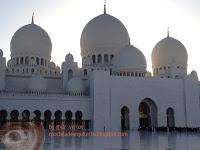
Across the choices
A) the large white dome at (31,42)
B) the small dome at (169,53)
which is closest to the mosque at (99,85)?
the large white dome at (31,42)

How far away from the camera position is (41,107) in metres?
23.4

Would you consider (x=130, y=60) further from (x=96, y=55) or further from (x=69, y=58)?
(x=69, y=58)

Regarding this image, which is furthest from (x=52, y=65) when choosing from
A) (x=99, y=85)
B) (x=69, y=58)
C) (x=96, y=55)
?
(x=99, y=85)

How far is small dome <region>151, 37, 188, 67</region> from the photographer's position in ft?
105

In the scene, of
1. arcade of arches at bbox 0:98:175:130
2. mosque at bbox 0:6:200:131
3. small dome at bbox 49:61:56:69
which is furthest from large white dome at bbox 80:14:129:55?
arcade of arches at bbox 0:98:175:130

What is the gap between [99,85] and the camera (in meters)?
24.8

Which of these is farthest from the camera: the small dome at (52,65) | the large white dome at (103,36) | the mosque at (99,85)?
the large white dome at (103,36)

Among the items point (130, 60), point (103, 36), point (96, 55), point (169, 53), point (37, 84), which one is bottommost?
point (37, 84)

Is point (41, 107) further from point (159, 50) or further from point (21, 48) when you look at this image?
point (159, 50)

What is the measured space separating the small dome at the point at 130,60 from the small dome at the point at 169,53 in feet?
16.4

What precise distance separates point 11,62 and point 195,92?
18667mm

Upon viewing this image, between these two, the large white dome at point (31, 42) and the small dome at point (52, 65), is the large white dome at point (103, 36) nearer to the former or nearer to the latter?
the small dome at point (52, 65)

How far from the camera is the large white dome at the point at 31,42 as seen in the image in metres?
29.2

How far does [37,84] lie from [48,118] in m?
3.05
